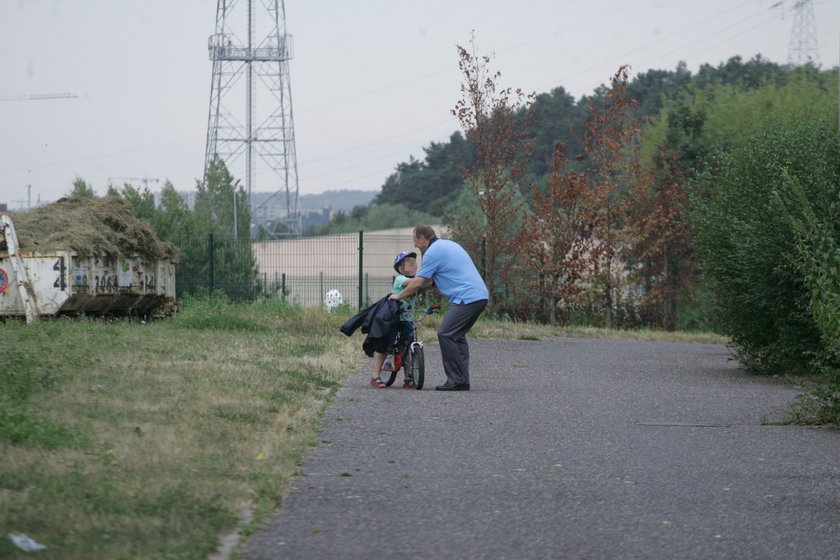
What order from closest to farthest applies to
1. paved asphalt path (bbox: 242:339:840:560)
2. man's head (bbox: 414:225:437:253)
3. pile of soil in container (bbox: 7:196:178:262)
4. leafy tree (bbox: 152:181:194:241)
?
paved asphalt path (bbox: 242:339:840:560), man's head (bbox: 414:225:437:253), pile of soil in container (bbox: 7:196:178:262), leafy tree (bbox: 152:181:194:241)

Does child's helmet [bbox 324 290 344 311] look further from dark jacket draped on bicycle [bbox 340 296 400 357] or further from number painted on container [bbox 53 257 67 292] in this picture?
dark jacket draped on bicycle [bbox 340 296 400 357]

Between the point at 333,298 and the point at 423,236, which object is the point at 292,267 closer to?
the point at 333,298

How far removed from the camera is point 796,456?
9.12 m

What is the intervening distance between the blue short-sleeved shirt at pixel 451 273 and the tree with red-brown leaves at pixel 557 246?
15.7 meters

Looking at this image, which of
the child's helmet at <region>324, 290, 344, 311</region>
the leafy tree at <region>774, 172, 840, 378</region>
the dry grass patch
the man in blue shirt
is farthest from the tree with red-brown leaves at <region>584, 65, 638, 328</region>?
the leafy tree at <region>774, 172, 840, 378</region>

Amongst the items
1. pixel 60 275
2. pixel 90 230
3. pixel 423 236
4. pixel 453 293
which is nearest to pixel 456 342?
pixel 453 293

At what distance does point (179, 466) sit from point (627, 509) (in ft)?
8.66

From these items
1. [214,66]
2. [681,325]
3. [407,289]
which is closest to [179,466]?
[407,289]

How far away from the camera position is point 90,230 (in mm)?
21062

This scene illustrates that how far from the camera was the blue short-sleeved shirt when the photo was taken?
1350 centimetres

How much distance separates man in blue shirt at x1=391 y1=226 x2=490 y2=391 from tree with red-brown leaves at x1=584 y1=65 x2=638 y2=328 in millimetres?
17126

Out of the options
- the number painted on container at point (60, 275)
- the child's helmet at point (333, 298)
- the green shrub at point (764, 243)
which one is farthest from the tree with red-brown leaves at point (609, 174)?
the number painted on container at point (60, 275)

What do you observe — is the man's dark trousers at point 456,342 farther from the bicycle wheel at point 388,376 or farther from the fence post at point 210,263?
the fence post at point 210,263

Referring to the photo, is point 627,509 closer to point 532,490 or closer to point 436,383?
point 532,490
